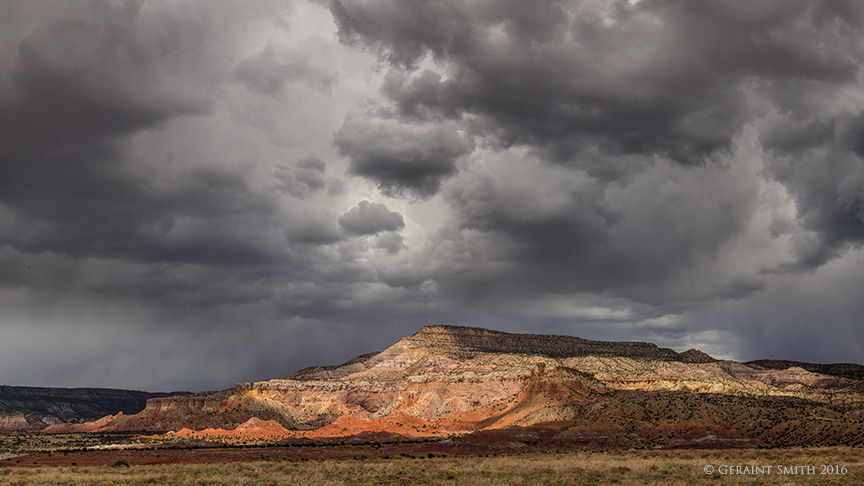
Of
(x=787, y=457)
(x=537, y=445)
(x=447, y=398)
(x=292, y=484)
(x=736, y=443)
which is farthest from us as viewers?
(x=447, y=398)

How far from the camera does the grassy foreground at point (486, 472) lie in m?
48.4

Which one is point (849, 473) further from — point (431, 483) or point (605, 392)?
point (605, 392)

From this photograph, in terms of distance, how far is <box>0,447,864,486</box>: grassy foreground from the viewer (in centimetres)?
4844

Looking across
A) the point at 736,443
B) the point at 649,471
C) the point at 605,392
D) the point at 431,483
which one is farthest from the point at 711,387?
the point at 431,483

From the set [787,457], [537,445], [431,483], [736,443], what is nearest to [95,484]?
[431,483]

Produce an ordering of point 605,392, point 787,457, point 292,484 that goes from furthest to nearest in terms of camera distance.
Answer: point 605,392 < point 787,457 < point 292,484

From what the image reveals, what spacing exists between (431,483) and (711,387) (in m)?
138

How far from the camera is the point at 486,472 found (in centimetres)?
5531

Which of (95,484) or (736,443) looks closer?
(95,484)

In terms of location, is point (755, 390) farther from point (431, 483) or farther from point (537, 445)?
point (431, 483)

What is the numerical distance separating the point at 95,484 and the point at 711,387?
495ft

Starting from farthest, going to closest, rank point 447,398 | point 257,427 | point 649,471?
point 447,398
point 257,427
point 649,471

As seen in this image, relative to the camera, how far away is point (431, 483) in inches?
1930

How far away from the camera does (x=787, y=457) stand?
63.0m
